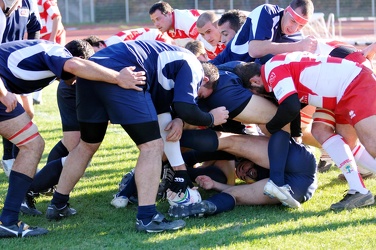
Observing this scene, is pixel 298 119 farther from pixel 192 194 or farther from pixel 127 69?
pixel 127 69

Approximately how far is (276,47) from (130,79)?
2.05 m

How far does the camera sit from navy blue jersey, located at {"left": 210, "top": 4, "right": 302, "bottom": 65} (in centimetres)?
660

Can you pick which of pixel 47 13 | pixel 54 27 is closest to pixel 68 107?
pixel 54 27

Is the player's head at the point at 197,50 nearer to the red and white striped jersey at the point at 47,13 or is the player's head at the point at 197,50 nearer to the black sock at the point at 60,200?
the black sock at the point at 60,200

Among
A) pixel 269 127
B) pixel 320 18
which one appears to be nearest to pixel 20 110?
pixel 269 127

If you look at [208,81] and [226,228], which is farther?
[208,81]

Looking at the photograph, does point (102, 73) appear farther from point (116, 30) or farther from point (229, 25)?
point (116, 30)

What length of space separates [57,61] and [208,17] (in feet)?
11.9

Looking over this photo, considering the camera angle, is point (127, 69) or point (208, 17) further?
point (208, 17)

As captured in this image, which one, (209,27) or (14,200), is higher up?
(209,27)

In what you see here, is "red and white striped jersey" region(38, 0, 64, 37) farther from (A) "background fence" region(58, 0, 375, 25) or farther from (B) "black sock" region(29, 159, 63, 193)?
(A) "background fence" region(58, 0, 375, 25)

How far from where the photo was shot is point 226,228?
492 cm

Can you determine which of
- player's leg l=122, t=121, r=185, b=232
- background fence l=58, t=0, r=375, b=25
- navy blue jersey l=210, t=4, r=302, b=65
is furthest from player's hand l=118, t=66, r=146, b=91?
background fence l=58, t=0, r=375, b=25

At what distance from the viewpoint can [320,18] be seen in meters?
18.7
